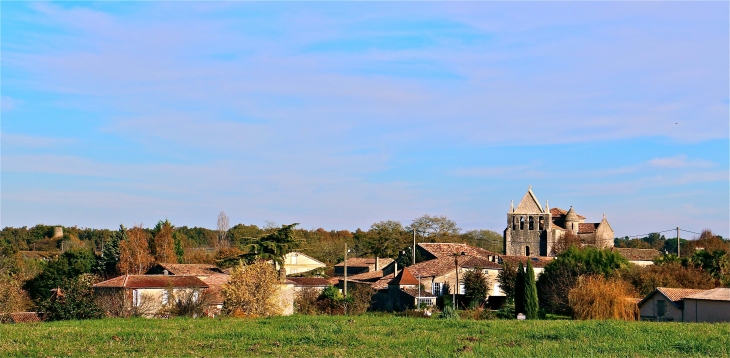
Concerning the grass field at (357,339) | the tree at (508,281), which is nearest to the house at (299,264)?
the tree at (508,281)

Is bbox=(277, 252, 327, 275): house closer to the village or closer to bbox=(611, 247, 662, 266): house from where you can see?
the village

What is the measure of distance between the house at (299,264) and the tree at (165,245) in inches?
493

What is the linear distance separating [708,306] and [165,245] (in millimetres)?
57088

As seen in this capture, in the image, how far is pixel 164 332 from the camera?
23641 mm

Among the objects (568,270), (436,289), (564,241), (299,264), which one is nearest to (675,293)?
(568,270)

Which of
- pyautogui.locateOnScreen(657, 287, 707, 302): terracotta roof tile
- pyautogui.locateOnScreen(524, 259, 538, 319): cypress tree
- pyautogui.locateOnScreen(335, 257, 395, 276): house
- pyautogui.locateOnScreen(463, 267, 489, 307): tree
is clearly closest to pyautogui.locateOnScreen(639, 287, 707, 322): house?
pyautogui.locateOnScreen(657, 287, 707, 302): terracotta roof tile

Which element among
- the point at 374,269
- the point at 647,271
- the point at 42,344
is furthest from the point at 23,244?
the point at 42,344

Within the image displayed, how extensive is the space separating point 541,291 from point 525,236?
41935 mm

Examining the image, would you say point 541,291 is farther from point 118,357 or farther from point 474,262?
point 118,357

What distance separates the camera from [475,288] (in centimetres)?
5606

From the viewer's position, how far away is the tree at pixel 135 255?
7488 cm

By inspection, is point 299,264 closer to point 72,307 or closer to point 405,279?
point 405,279

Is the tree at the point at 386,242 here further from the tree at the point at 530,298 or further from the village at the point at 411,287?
the tree at the point at 530,298

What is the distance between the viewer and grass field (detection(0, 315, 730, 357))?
19.8 m
